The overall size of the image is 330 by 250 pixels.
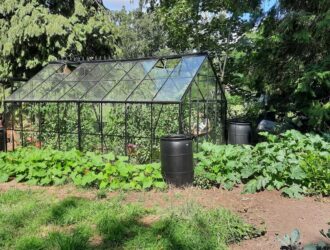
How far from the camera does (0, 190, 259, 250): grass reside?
3600 mm

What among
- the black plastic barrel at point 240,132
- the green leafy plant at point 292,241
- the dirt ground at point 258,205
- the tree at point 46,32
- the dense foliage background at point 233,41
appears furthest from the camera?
the tree at point 46,32

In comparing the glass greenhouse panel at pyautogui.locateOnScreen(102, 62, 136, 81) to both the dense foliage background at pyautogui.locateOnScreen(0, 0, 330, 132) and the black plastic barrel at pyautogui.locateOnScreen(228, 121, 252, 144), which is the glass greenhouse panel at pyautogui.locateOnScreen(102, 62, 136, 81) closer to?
the black plastic barrel at pyautogui.locateOnScreen(228, 121, 252, 144)

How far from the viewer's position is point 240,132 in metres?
8.01

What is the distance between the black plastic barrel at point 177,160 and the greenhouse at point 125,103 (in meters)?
0.90

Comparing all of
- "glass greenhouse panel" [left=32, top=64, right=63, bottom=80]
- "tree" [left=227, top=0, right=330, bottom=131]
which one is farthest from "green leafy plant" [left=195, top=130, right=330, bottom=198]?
"glass greenhouse panel" [left=32, top=64, right=63, bottom=80]

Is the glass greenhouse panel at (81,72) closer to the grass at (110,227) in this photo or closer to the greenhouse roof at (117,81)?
the greenhouse roof at (117,81)

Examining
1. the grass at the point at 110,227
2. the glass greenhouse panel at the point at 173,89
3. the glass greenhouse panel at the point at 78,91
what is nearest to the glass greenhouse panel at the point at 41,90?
the glass greenhouse panel at the point at 78,91

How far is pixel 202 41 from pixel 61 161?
344 inches

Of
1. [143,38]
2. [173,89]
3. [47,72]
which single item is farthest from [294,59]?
[143,38]

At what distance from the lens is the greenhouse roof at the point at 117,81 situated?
674 cm

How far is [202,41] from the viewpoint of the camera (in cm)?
1334

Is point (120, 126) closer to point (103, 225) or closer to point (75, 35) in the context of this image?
point (103, 225)

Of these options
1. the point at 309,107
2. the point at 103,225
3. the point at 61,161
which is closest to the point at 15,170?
the point at 61,161

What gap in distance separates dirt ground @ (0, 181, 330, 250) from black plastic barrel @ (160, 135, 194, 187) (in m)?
0.18
